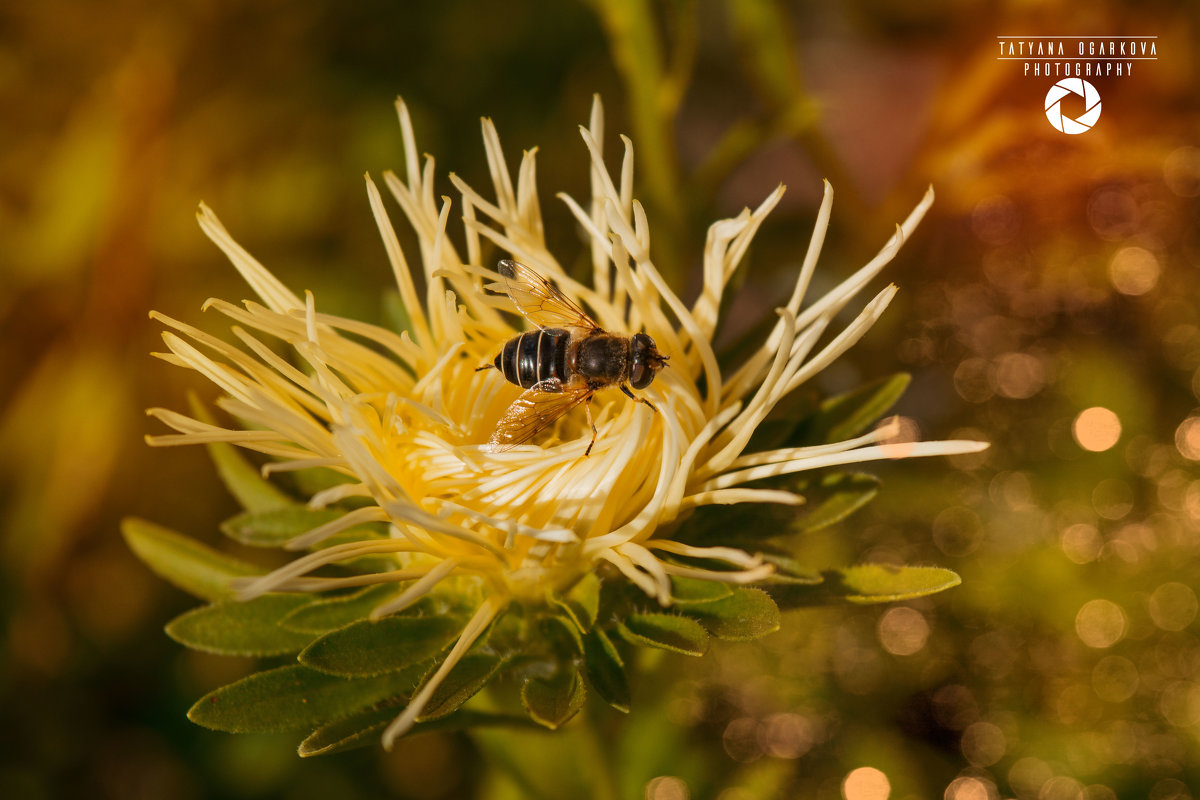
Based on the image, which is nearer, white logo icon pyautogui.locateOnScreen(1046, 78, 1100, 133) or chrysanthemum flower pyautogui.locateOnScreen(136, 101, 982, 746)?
chrysanthemum flower pyautogui.locateOnScreen(136, 101, 982, 746)

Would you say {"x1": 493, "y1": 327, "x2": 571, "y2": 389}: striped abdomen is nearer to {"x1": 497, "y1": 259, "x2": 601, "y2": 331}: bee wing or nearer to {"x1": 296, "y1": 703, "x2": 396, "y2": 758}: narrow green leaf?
{"x1": 497, "y1": 259, "x2": 601, "y2": 331}: bee wing

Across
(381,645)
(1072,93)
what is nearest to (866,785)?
(381,645)

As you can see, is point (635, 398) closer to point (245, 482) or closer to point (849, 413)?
point (849, 413)

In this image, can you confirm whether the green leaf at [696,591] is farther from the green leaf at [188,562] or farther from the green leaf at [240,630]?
the green leaf at [188,562]

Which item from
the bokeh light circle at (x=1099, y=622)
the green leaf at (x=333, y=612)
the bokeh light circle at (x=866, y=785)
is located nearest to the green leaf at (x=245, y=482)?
the green leaf at (x=333, y=612)

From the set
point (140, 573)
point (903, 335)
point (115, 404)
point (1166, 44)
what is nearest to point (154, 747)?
point (140, 573)

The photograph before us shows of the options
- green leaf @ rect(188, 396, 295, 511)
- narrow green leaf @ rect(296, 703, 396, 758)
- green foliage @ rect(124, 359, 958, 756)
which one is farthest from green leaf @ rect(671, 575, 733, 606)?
green leaf @ rect(188, 396, 295, 511)

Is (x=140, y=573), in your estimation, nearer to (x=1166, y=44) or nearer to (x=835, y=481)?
(x=835, y=481)
